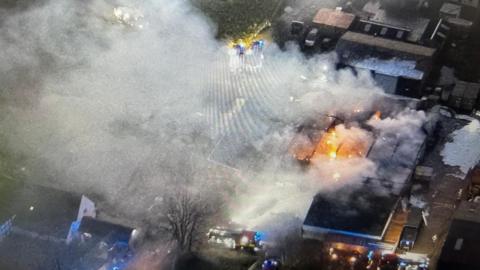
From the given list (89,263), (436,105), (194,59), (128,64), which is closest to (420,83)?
(436,105)

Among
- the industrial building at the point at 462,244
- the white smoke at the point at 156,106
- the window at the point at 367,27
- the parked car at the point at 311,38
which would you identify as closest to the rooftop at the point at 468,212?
the industrial building at the point at 462,244

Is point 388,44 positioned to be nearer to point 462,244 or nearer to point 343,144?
point 343,144

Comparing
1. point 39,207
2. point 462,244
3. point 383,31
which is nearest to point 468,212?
point 462,244

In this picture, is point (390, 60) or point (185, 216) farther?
point (390, 60)

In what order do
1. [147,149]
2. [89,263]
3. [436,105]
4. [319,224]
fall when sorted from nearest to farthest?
[89,263]
[319,224]
[147,149]
[436,105]

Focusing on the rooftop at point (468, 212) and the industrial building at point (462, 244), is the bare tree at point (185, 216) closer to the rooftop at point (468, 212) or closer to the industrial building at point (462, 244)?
the industrial building at point (462, 244)

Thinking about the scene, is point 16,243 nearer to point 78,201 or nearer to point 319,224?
A: point 78,201
